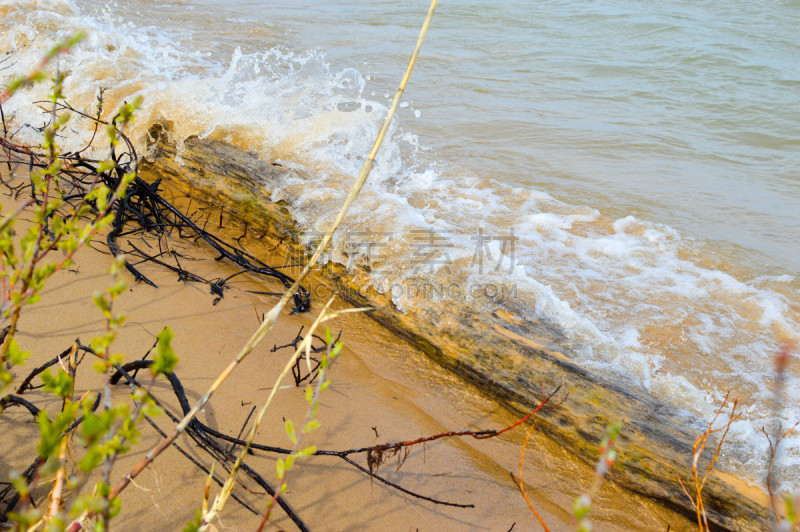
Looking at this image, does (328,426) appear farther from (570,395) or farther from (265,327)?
(265,327)

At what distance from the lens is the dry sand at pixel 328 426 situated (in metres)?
1.78

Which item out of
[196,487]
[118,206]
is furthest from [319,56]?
[196,487]

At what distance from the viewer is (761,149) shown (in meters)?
6.45

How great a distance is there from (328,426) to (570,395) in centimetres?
102

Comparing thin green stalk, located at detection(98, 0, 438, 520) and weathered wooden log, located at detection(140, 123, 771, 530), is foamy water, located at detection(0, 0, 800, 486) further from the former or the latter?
thin green stalk, located at detection(98, 0, 438, 520)

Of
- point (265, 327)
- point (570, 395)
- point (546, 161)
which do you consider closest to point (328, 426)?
point (570, 395)

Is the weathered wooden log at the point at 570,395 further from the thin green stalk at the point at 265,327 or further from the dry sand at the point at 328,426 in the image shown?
the thin green stalk at the point at 265,327

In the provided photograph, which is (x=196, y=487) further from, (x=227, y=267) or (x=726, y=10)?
(x=726, y=10)

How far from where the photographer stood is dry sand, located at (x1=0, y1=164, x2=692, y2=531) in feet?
5.84

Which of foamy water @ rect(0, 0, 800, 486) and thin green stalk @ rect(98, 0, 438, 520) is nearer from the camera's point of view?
thin green stalk @ rect(98, 0, 438, 520)

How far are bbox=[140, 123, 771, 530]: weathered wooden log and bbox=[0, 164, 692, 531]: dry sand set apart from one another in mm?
109

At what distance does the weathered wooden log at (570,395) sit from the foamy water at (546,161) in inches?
4.8

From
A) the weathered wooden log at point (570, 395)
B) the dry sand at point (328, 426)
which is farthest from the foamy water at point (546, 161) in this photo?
the dry sand at point (328, 426)

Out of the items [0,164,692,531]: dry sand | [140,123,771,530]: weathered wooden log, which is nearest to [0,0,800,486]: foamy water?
[140,123,771,530]: weathered wooden log
